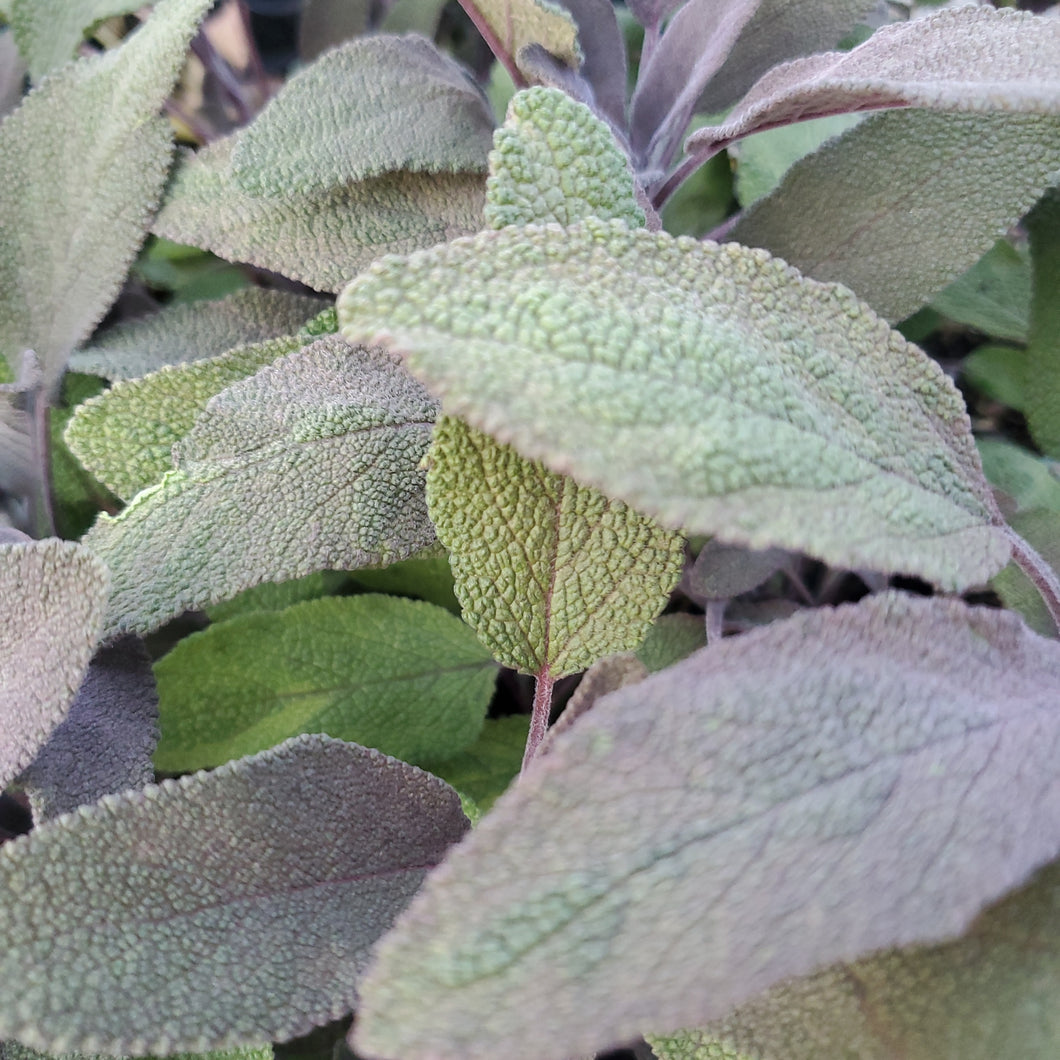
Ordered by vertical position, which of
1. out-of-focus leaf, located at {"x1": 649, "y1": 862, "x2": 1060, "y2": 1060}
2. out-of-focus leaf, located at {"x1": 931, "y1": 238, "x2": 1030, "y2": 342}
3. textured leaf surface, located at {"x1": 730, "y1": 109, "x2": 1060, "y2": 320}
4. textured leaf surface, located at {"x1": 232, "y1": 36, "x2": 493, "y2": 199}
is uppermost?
textured leaf surface, located at {"x1": 232, "y1": 36, "x2": 493, "y2": 199}

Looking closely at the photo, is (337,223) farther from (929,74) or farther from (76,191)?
(929,74)

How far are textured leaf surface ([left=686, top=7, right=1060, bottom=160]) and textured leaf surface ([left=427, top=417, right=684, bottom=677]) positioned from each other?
0.18 m

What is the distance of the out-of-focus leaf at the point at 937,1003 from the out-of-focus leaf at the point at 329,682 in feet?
0.86

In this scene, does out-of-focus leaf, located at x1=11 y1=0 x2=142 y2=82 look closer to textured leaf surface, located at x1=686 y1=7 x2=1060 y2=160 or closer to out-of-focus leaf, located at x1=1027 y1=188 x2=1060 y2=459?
textured leaf surface, located at x1=686 y1=7 x2=1060 y2=160

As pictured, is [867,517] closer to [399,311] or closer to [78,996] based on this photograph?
[399,311]

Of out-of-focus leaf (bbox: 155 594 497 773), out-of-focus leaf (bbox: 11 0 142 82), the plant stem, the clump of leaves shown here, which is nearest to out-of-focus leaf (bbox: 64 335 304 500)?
the clump of leaves

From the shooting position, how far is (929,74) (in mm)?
364

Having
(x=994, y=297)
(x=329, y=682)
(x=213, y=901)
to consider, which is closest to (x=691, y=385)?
(x=213, y=901)

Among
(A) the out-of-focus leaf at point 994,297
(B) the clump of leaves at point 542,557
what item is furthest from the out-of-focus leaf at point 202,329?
(A) the out-of-focus leaf at point 994,297

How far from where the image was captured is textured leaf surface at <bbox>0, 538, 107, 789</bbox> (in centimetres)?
35

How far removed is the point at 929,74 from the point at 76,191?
479 mm

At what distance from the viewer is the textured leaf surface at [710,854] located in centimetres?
25

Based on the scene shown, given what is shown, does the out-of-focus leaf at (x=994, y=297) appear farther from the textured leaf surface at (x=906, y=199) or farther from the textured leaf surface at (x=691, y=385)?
the textured leaf surface at (x=691, y=385)

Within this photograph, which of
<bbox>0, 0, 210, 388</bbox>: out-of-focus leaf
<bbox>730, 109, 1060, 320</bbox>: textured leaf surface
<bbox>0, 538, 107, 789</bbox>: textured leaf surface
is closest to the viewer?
<bbox>0, 538, 107, 789</bbox>: textured leaf surface
